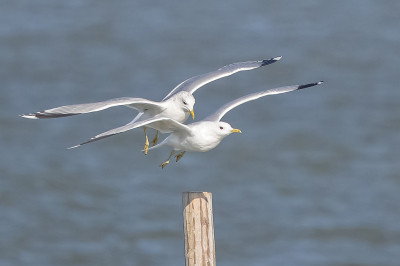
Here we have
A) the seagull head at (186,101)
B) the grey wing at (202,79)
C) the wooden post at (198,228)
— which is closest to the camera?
the wooden post at (198,228)

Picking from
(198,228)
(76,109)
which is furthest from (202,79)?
(198,228)

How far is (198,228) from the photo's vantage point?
15.3 ft

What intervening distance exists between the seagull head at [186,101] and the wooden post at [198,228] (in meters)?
1.07

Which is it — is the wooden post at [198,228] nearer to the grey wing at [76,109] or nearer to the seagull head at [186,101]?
the grey wing at [76,109]

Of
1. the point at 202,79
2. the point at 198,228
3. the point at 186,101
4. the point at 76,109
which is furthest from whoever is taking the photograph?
the point at 202,79

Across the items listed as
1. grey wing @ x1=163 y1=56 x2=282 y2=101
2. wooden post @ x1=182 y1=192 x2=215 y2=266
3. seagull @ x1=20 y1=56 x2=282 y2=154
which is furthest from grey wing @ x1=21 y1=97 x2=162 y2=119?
grey wing @ x1=163 y1=56 x2=282 y2=101

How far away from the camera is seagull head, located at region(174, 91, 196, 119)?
557cm

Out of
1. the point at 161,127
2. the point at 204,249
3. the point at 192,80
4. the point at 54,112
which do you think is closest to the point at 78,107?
the point at 54,112

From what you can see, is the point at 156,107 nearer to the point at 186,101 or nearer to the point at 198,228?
the point at 186,101

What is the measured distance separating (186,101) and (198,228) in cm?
130

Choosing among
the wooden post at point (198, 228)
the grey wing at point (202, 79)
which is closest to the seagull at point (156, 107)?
the grey wing at point (202, 79)

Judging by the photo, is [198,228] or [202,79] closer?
[198,228]

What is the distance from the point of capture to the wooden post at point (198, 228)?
15.3ft

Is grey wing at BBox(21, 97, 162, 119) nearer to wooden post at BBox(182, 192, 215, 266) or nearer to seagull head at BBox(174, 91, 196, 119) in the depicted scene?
seagull head at BBox(174, 91, 196, 119)
